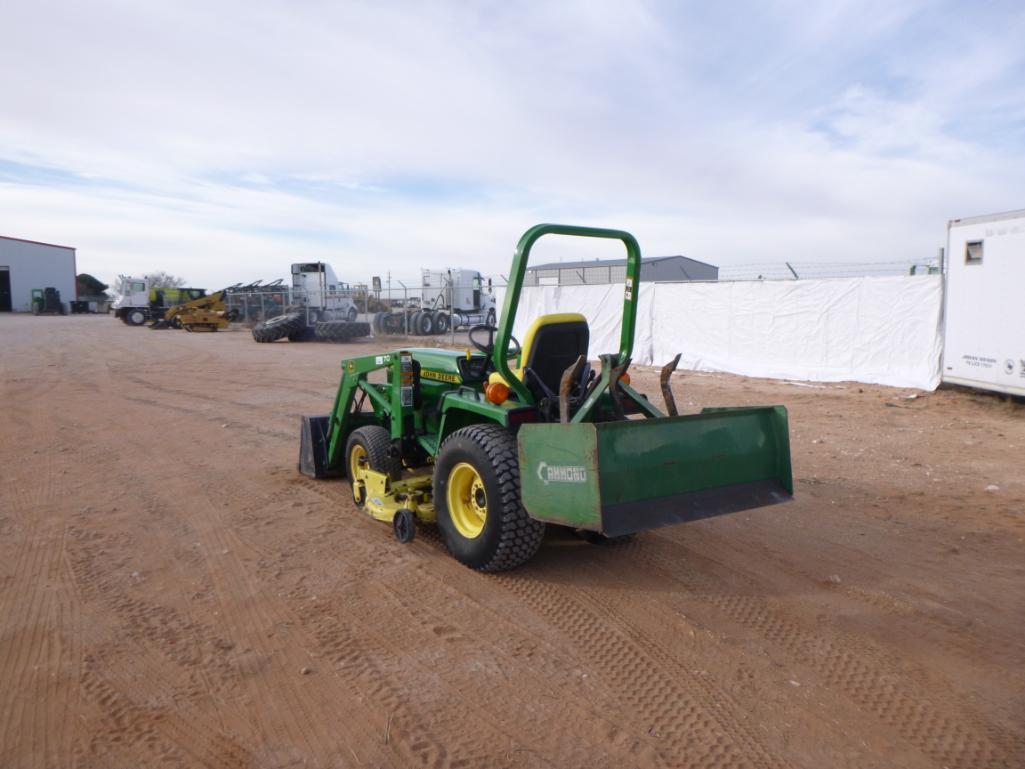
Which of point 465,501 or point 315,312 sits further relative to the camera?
point 315,312

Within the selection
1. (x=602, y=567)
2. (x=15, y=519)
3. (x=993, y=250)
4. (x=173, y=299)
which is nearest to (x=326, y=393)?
(x=15, y=519)

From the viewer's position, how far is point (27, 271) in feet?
182

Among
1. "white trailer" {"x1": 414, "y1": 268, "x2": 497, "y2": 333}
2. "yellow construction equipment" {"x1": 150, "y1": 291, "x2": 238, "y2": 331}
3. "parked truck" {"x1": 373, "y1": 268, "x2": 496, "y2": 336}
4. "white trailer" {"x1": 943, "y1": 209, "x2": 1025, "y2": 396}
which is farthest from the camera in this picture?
"yellow construction equipment" {"x1": 150, "y1": 291, "x2": 238, "y2": 331}

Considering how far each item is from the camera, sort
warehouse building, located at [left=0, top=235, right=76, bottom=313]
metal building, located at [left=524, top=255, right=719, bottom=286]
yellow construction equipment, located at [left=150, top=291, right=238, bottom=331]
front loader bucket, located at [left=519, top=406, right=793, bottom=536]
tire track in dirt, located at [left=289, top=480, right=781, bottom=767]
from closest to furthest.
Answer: tire track in dirt, located at [left=289, top=480, right=781, bottom=767], front loader bucket, located at [left=519, top=406, right=793, bottom=536], yellow construction equipment, located at [left=150, top=291, right=238, bottom=331], metal building, located at [left=524, top=255, right=719, bottom=286], warehouse building, located at [left=0, top=235, right=76, bottom=313]

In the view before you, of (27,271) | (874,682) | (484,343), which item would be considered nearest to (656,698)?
(874,682)

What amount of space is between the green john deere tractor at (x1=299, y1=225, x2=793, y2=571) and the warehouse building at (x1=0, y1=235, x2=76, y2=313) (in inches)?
2285

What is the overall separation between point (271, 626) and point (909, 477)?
239 inches

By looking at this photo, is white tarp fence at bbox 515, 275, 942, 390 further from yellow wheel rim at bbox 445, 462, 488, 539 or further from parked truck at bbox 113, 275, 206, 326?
parked truck at bbox 113, 275, 206, 326

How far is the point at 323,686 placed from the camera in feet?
10.8

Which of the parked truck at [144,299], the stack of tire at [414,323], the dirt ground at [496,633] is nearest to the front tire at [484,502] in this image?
the dirt ground at [496,633]

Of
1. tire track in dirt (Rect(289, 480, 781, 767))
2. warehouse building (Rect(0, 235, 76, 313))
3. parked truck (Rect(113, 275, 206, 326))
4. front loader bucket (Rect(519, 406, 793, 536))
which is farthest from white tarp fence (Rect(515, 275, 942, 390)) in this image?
warehouse building (Rect(0, 235, 76, 313))

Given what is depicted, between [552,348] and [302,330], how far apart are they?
73.1ft

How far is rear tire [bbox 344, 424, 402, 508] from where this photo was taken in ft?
18.7

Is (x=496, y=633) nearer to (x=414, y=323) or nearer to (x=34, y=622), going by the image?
(x=34, y=622)
